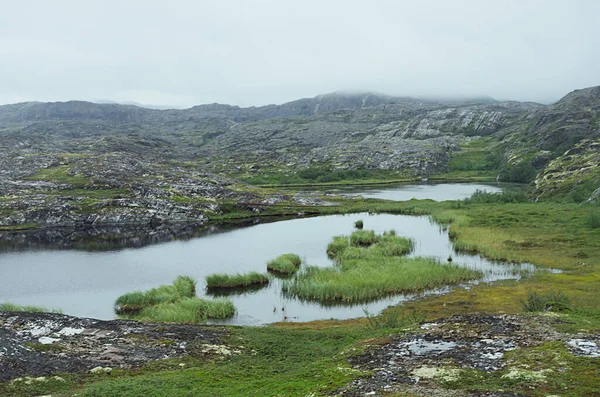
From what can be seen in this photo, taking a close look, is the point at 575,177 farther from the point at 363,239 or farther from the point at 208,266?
the point at 208,266

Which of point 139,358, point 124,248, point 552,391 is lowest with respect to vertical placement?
point 124,248

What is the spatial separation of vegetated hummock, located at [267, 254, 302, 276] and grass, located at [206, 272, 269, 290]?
499cm

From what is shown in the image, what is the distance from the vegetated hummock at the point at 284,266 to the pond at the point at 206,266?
8.82 feet

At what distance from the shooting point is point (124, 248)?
92.9 metres

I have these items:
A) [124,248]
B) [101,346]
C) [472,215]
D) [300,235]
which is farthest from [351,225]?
[101,346]

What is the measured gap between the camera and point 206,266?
246 feet

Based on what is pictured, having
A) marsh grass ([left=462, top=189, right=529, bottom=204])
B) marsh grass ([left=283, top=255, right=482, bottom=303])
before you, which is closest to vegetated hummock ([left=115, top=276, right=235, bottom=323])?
marsh grass ([left=283, top=255, right=482, bottom=303])

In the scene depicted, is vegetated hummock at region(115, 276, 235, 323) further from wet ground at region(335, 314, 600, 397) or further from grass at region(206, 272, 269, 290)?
wet ground at region(335, 314, 600, 397)

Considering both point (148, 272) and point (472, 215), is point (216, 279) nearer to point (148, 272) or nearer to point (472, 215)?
point (148, 272)

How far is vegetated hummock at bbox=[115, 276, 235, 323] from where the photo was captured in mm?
46625

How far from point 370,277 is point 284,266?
1460cm

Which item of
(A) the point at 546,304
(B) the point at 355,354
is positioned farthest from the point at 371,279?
(B) the point at 355,354

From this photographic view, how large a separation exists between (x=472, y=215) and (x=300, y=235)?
4081 cm

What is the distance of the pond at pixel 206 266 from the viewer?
52.7 m
